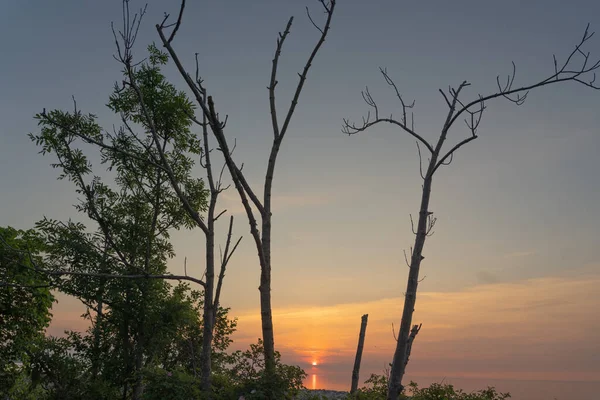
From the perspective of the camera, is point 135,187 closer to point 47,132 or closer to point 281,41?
point 47,132

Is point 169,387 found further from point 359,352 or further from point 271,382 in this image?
point 359,352

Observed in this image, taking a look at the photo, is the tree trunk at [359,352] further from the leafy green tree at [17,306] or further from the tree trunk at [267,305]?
the leafy green tree at [17,306]

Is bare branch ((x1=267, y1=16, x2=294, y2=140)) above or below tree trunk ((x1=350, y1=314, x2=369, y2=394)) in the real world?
above

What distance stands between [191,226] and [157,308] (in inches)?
100

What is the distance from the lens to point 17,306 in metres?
14.2

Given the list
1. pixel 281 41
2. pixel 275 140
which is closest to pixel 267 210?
pixel 275 140

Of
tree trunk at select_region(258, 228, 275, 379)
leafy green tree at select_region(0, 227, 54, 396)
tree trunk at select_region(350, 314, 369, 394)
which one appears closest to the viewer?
tree trunk at select_region(258, 228, 275, 379)

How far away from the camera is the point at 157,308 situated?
1509 centimetres

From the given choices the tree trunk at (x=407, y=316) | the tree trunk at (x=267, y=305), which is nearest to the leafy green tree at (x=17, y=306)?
the tree trunk at (x=267, y=305)

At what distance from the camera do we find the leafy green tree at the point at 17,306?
1385cm

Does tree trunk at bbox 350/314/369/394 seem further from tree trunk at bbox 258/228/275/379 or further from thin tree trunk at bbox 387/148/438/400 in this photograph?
thin tree trunk at bbox 387/148/438/400

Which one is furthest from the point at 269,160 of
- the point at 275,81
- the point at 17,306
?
the point at 17,306

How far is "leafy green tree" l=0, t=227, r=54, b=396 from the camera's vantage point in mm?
13852

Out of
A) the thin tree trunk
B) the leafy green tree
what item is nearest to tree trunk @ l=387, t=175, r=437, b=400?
the thin tree trunk
